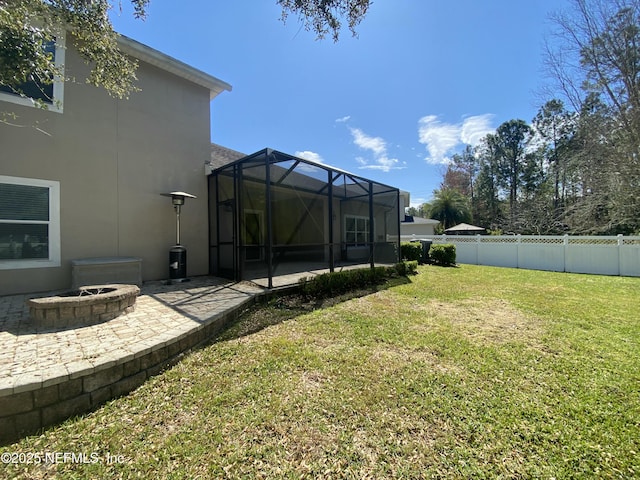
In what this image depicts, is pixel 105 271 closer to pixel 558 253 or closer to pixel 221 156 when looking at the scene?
pixel 221 156

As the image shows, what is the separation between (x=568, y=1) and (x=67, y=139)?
1706 cm

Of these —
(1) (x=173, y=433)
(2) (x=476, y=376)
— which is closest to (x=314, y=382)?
(1) (x=173, y=433)

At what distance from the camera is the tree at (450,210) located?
22.3 metres

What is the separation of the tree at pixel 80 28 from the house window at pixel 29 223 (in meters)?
1.72

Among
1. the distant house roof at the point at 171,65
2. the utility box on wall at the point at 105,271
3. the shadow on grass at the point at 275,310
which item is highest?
the distant house roof at the point at 171,65

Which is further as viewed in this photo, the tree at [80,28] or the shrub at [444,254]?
the shrub at [444,254]

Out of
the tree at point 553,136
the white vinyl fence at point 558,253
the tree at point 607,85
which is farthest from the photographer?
the tree at point 553,136

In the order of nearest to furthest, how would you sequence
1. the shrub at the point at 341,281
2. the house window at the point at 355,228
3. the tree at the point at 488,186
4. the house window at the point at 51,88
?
1. the house window at the point at 51,88
2. the shrub at the point at 341,281
3. the house window at the point at 355,228
4. the tree at the point at 488,186

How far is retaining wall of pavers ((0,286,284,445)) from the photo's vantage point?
6.57ft

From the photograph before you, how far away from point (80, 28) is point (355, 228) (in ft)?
32.5

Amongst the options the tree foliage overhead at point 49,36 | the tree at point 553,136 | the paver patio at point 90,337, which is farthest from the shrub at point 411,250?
the tree at point 553,136

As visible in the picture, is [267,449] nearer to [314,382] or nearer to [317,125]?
[314,382]

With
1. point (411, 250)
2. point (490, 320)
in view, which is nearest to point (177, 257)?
point (490, 320)

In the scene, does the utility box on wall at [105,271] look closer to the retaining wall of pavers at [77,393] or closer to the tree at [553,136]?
the retaining wall of pavers at [77,393]
